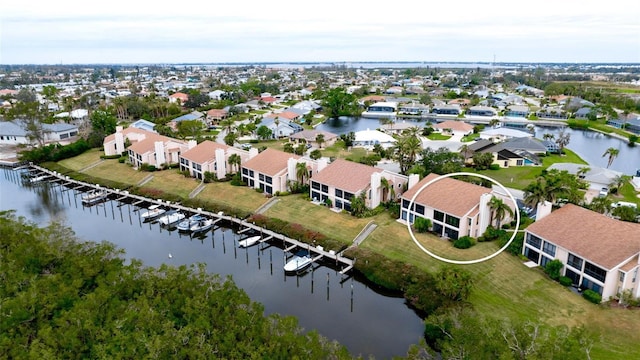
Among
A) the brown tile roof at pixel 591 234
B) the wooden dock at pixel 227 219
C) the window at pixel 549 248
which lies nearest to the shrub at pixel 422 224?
the wooden dock at pixel 227 219

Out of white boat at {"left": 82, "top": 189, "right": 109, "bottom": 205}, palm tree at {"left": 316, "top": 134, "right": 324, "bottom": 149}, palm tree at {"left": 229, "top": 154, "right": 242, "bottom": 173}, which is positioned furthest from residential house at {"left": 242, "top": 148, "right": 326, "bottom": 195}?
palm tree at {"left": 316, "top": 134, "right": 324, "bottom": 149}

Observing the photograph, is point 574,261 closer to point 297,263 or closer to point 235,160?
point 297,263

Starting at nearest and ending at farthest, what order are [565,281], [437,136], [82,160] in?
[565,281] < [82,160] < [437,136]

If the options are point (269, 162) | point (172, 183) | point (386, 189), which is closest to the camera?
point (386, 189)

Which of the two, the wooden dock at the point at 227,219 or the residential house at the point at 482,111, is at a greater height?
the residential house at the point at 482,111

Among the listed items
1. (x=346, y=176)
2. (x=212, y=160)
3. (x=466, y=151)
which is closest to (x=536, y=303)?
(x=346, y=176)

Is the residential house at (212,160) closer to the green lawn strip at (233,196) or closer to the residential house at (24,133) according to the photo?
the green lawn strip at (233,196)
